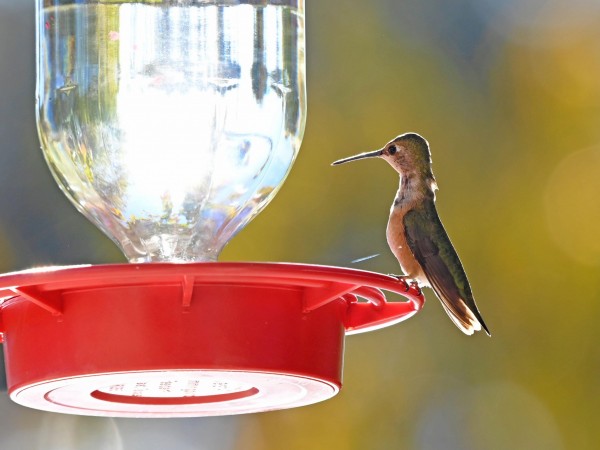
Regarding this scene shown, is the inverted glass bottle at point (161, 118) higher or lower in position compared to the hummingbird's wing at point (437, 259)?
higher

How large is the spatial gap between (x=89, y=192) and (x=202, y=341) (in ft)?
2.40

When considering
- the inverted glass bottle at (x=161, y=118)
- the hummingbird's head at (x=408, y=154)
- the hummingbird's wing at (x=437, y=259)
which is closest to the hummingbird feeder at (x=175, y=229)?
the inverted glass bottle at (x=161, y=118)

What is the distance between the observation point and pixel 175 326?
283 centimetres

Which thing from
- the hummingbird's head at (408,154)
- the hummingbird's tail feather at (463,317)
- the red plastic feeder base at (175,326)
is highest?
the hummingbird's head at (408,154)

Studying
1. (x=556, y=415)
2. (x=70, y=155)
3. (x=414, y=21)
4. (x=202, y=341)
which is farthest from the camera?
(x=414, y=21)

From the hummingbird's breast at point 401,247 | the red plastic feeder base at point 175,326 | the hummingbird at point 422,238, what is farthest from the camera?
the hummingbird's breast at point 401,247

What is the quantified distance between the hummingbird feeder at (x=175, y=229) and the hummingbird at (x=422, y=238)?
783mm

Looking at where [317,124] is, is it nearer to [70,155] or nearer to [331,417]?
[331,417]

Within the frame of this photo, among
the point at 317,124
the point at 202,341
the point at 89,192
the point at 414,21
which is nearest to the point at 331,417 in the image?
the point at 317,124

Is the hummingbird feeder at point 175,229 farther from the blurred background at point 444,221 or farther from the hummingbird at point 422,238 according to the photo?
the blurred background at point 444,221

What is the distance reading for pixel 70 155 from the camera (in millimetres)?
3393

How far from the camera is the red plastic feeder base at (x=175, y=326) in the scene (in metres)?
2.75

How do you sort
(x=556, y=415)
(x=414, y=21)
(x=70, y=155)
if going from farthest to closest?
1. (x=414, y=21)
2. (x=556, y=415)
3. (x=70, y=155)

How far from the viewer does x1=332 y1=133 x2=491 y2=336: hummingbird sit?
4316mm
